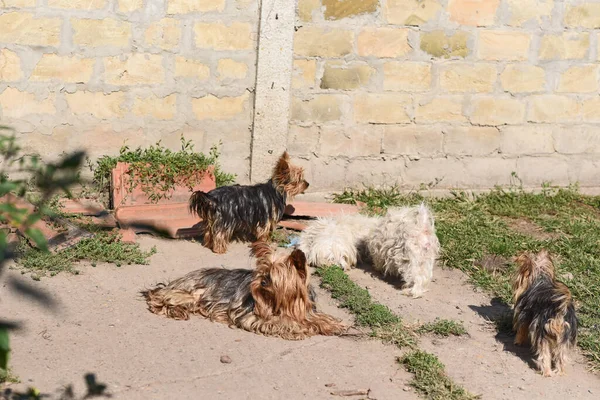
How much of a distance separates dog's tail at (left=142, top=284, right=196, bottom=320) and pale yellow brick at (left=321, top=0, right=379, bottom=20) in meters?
3.66

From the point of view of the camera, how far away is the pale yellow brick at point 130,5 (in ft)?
25.0

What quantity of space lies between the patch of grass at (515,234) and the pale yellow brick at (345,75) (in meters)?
1.18

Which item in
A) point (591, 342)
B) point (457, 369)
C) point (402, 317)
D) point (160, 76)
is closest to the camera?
point (457, 369)

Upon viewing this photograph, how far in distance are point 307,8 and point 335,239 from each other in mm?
2581

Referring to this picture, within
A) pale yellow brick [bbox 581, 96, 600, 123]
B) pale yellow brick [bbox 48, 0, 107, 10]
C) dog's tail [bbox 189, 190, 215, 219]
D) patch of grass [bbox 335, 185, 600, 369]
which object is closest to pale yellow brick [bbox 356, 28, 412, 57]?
patch of grass [bbox 335, 185, 600, 369]

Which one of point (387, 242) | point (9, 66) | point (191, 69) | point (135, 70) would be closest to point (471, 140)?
point (387, 242)

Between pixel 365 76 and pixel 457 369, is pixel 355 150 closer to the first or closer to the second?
pixel 365 76

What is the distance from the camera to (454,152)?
9000mm

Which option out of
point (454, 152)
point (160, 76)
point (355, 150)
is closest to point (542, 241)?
point (454, 152)

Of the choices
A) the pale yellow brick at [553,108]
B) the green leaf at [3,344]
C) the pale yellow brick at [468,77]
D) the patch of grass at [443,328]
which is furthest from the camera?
the pale yellow brick at [553,108]

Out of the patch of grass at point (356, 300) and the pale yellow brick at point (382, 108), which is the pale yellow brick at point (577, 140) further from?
the patch of grass at point (356, 300)

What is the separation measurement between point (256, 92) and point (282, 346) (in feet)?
11.4

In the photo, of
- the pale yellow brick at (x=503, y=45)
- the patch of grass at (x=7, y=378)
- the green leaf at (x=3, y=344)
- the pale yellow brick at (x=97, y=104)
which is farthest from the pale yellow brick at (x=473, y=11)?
the green leaf at (x=3, y=344)

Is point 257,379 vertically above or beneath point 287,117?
beneath
